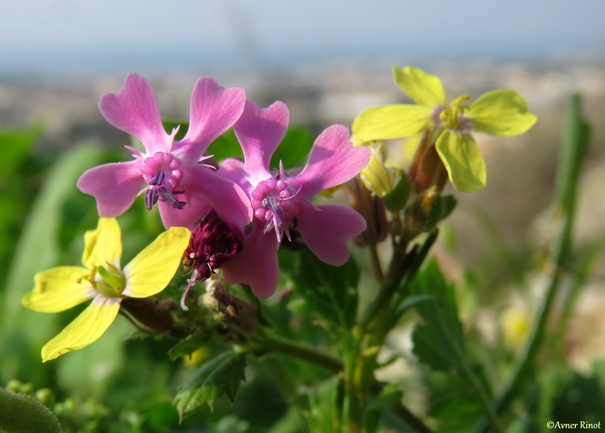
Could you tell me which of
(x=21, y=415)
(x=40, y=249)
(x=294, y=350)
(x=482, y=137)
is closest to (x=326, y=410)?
(x=294, y=350)

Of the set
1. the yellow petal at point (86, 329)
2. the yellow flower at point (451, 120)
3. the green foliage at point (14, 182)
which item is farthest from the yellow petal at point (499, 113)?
the green foliage at point (14, 182)

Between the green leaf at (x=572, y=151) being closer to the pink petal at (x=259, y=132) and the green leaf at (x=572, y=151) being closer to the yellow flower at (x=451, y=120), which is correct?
the yellow flower at (x=451, y=120)

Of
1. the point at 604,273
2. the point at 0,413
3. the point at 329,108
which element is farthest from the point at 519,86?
the point at 0,413

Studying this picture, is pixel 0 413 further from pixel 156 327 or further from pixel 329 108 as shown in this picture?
pixel 329 108

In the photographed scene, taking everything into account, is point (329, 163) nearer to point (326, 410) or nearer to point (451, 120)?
point (451, 120)

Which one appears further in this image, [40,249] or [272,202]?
[40,249]
